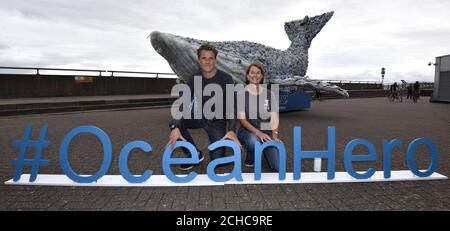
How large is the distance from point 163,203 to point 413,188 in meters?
3.15

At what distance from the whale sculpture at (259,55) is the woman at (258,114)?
17.7ft

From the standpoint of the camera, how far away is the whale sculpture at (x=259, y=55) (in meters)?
9.84

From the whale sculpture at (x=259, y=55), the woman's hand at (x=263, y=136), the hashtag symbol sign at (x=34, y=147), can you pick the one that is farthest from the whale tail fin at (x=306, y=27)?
the hashtag symbol sign at (x=34, y=147)

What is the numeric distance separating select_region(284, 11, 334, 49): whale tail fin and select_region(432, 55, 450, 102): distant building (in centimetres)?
1250

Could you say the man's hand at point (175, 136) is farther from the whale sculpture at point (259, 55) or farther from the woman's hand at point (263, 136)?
the whale sculpture at point (259, 55)

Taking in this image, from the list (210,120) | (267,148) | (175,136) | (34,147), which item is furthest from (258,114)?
(34,147)

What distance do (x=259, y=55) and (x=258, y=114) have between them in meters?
7.35

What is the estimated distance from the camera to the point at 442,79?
22047mm

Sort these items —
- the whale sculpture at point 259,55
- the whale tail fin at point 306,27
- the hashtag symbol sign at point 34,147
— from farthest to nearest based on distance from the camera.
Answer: the whale tail fin at point 306,27, the whale sculpture at point 259,55, the hashtag symbol sign at point 34,147

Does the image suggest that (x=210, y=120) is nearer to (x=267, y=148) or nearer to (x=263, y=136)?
(x=263, y=136)
